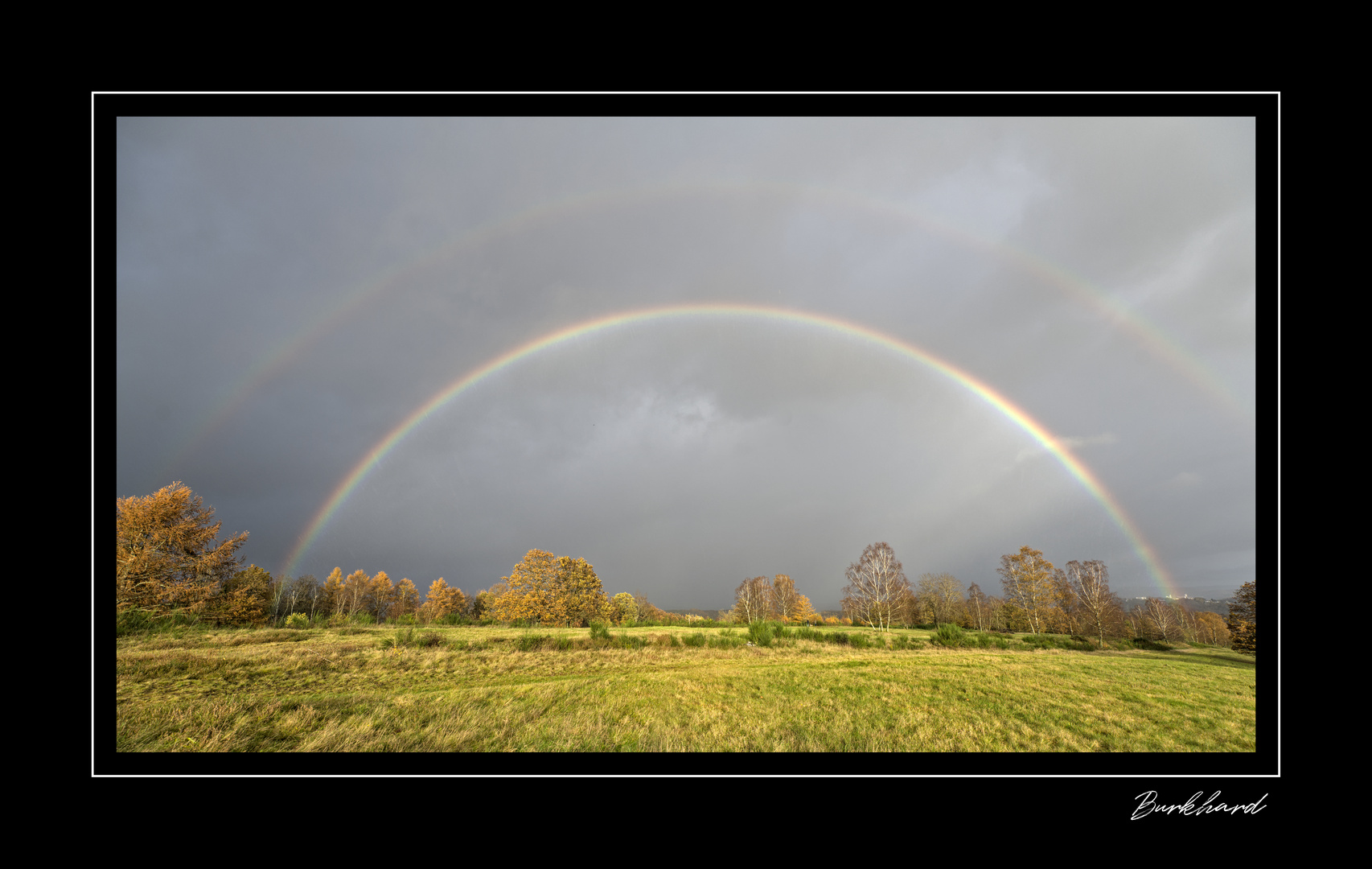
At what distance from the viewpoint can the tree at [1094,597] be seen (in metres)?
31.8

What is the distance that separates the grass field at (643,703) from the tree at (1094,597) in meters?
18.4

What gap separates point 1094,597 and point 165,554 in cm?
6263

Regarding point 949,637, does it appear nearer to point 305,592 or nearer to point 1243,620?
point 1243,620

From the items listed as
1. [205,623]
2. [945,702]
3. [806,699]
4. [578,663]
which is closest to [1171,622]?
[945,702]

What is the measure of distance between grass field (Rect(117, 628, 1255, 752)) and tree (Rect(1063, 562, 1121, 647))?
18424mm

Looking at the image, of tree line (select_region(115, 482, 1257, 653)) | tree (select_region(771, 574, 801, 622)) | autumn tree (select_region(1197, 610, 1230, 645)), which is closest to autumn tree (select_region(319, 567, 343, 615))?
tree line (select_region(115, 482, 1257, 653))

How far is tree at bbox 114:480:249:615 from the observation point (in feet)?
71.2

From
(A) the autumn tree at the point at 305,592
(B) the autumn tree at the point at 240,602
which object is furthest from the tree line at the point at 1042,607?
(A) the autumn tree at the point at 305,592

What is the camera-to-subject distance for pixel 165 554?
22.9 metres

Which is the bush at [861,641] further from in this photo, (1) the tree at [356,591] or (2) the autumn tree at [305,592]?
(1) the tree at [356,591]
